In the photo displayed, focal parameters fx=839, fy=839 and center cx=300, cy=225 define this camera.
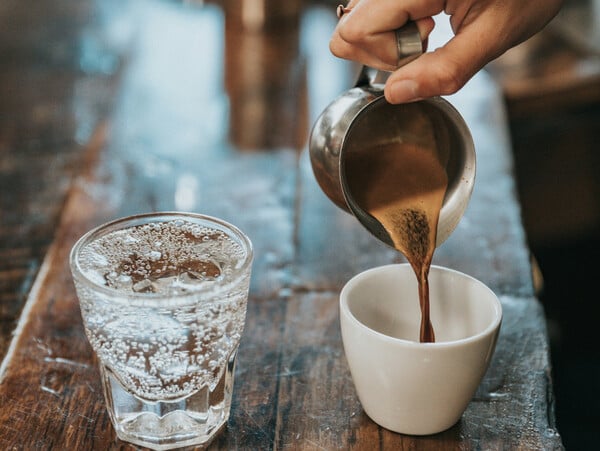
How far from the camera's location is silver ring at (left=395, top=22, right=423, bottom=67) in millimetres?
816

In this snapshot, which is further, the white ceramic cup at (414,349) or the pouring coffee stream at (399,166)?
the pouring coffee stream at (399,166)

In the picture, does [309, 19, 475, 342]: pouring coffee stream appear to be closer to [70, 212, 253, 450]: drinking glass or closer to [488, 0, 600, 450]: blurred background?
[70, 212, 253, 450]: drinking glass

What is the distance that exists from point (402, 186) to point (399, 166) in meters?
0.03

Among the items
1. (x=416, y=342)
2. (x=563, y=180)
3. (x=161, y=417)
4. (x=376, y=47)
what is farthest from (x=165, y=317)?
(x=563, y=180)

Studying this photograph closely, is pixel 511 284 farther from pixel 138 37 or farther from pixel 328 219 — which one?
pixel 138 37

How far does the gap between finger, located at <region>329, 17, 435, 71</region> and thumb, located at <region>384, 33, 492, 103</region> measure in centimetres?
3

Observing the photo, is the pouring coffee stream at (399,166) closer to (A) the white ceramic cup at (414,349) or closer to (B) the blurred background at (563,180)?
(A) the white ceramic cup at (414,349)

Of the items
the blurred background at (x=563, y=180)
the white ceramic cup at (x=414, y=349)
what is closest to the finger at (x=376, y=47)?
the white ceramic cup at (x=414, y=349)

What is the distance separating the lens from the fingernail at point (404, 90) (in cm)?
80

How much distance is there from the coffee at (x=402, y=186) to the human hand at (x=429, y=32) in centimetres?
10

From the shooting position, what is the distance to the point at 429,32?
85 centimetres

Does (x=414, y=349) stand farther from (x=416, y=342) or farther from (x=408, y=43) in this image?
(x=408, y=43)

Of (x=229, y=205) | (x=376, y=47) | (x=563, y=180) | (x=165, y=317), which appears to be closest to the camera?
(x=165, y=317)

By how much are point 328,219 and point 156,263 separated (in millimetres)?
525
